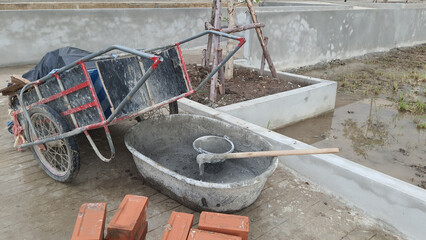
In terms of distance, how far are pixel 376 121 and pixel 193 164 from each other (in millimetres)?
3913

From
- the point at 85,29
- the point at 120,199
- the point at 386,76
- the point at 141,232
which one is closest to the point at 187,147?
the point at 120,199

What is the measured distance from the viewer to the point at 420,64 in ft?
33.7

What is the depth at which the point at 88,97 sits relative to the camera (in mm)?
2748

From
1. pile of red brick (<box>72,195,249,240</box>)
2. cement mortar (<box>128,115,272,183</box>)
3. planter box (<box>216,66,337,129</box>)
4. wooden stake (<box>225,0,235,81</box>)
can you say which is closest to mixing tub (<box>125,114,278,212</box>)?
cement mortar (<box>128,115,272,183</box>)

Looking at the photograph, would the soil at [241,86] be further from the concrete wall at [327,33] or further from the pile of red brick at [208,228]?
the pile of red brick at [208,228]

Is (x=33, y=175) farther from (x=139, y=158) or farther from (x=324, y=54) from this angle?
(x=324, y=54)

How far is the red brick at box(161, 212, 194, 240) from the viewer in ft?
6.14

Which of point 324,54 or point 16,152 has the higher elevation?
point 16,152

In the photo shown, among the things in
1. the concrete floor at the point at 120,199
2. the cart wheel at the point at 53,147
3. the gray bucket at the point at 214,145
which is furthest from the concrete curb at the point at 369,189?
the cart wheel at the point at 53,147

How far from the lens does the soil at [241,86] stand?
5.20m

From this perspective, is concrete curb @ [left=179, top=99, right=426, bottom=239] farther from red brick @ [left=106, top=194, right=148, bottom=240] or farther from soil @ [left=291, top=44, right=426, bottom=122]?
soil @ [left=291, top=44, right=426, bottom=122]

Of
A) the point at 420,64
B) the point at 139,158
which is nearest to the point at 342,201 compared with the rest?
the point at 139,158

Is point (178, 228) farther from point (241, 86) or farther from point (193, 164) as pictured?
point (241, 86)

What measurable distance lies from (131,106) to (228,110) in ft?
5.54
